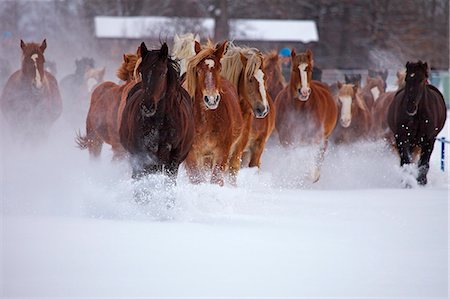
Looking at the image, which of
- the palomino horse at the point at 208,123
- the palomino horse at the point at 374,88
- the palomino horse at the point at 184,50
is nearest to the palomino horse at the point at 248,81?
the palomino horse at the point at 184,50

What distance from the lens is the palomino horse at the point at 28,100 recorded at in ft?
56.1

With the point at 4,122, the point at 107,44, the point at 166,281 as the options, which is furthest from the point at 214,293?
the point at 107,44

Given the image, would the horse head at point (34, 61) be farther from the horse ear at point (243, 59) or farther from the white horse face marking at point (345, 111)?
the white horse face marking at point (345, 111)

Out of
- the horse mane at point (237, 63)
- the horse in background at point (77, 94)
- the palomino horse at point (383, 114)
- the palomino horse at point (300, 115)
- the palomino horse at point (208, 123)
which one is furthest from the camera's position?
the horse in background at point (77, 94)

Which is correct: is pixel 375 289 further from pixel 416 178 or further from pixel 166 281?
pixel 416 178

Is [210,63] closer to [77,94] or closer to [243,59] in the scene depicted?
[243,59]

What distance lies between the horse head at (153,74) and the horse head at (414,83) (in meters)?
6.32

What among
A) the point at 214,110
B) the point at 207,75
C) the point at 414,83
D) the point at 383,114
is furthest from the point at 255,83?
the point at 383,114

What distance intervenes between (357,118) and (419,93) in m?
2.96

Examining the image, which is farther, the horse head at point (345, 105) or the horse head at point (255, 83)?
the horse head at point (345, 105)

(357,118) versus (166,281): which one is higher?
(166,281)

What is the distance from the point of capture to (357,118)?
18.8 m

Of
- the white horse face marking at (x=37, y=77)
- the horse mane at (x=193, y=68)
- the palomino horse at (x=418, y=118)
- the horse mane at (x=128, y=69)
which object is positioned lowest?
the palomino horse at (x=418, y=118)

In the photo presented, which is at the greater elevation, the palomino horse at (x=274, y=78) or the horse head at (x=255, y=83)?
the horse head at (x=255, y=83)
